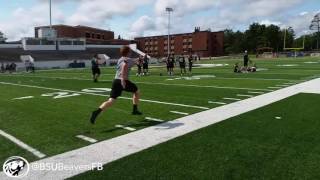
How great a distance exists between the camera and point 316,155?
5.56 metres

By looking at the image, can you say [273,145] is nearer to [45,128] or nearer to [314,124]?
[314,124]

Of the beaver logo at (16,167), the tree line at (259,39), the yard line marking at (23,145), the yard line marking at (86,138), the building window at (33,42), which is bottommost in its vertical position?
the beaver logo at (16,167)

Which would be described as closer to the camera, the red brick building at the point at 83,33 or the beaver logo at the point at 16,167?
the beaver logo at the point at 16,167

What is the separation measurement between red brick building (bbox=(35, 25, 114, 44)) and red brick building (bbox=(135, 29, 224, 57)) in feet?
48.8

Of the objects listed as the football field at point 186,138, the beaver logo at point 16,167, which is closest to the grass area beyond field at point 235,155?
the football field at point 186,138

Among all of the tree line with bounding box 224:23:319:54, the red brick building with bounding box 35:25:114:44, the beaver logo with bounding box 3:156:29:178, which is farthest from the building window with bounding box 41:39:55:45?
the beaver logo with bounding box 3:156:29:178

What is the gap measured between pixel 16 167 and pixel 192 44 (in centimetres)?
11525

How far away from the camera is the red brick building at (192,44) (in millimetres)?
116250

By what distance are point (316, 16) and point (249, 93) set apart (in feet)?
369

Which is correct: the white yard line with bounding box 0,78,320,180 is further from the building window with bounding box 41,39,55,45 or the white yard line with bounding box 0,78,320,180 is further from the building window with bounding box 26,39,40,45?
the building window with bounding box 41,39,55,45

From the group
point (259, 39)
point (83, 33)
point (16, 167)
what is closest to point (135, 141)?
point (16, 167)

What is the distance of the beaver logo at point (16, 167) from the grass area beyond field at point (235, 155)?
2.69ft

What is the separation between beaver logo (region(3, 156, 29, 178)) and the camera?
5.10 meters

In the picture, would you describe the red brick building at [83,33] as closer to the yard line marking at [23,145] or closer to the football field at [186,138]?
the football field at [186,138]
